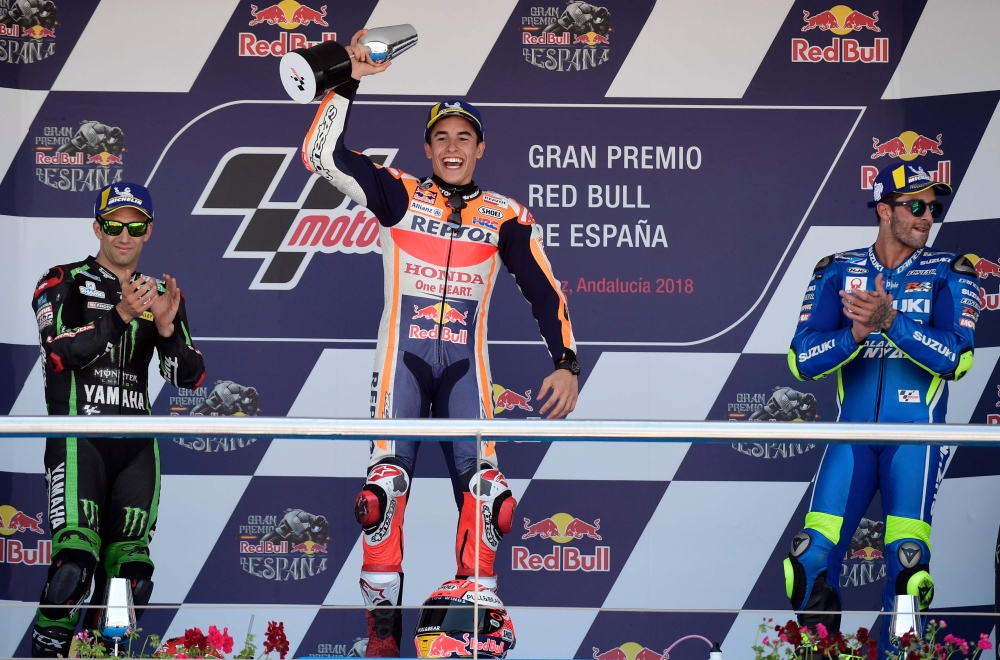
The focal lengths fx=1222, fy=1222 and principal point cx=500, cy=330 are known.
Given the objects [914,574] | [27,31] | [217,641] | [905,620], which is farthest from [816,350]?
[27,31]

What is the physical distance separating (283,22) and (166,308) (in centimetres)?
135

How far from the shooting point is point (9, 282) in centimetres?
389

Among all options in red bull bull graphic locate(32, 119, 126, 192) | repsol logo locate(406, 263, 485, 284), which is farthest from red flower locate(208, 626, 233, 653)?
red bull bull graphic locate(32, 119, 126, 192)

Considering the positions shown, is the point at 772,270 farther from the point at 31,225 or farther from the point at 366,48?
the point at 31,225

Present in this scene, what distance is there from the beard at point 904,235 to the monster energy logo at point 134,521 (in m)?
2.05

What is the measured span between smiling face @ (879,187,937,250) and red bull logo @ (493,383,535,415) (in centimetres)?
130

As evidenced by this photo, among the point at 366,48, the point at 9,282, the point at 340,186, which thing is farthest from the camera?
the point at 9,282

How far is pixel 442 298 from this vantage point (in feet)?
10.0

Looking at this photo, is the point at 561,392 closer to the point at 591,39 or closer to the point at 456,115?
the point at 456,115

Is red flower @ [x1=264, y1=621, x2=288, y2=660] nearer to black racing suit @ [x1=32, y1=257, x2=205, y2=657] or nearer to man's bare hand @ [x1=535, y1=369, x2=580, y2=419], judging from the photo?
black racing suit @ [x1=32, y1=257, x2=205, y2=657]

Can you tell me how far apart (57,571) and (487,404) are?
3.55 ft

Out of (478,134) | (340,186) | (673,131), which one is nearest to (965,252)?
(673,131)

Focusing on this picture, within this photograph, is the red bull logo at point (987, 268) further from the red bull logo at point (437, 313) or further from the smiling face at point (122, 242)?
the smiling face at point (122, 242)

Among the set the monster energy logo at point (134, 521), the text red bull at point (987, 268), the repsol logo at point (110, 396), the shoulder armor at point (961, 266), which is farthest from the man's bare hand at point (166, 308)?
the text red bull at point (987, 268)
